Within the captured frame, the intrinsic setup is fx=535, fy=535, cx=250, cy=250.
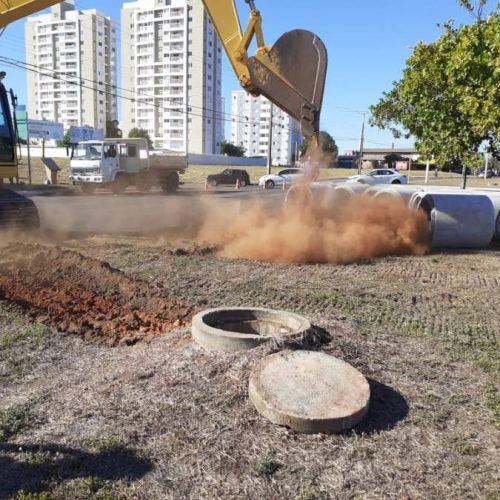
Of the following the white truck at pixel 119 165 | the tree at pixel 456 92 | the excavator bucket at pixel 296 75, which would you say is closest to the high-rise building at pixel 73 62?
the white truck at pixel 119 165

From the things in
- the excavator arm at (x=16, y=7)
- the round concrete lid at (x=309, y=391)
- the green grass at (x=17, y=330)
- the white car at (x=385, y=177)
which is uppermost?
the excavator arm at (x=16, y=7)

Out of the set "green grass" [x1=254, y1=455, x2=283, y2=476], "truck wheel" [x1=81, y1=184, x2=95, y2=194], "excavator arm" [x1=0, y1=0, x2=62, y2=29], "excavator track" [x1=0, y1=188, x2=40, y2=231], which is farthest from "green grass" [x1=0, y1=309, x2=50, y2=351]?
"truck wheel" [x1=81, y1=184, x2=95, y2=194]

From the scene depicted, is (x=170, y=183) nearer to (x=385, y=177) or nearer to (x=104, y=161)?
(x=104, y=161)

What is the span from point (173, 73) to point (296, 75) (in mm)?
118356

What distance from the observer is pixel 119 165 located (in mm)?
28531

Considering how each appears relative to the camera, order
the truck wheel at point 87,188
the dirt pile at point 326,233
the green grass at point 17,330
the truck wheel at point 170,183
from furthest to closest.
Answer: the truck wheel at point 170,183 < the truck wheel at point 87,188 < the dirt pile at point 326,233 < the green grass at point 17,330

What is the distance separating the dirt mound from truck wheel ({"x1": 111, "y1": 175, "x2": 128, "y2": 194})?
18951 mm

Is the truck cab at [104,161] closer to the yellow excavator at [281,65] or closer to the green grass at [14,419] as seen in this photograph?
the yellow excavator at [281,65]

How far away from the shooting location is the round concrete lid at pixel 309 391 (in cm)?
375

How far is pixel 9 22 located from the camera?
10469mm

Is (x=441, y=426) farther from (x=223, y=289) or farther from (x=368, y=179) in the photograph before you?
(x=368, y=179)

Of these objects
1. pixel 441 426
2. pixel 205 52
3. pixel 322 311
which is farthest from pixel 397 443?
pixel 205 52

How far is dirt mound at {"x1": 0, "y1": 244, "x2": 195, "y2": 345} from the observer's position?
6.17 metres

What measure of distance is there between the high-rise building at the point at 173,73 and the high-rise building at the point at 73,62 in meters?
6.50
